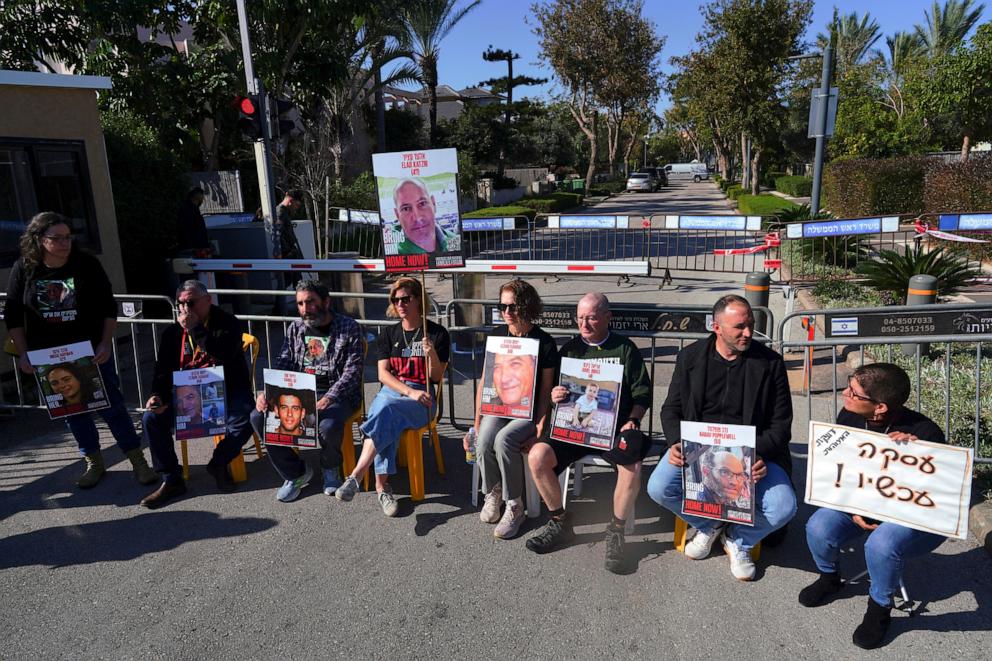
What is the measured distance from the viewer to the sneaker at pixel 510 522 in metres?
4.12

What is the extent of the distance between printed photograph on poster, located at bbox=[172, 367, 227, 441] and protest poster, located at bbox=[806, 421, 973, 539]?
3.66m

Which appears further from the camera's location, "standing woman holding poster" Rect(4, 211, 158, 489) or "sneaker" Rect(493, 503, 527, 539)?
"standing woman holding poster" Rect(4, 211, 158, 489)

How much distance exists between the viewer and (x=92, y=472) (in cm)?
495

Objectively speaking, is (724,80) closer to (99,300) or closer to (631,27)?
(631,27)

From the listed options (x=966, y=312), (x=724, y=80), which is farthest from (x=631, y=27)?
(x=966, y=312)

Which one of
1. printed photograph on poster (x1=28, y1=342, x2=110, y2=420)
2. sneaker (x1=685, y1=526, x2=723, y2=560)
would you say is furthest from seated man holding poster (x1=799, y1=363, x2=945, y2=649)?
printed photograph on poster (x1=28, y1=342, x2=110, y2=420)

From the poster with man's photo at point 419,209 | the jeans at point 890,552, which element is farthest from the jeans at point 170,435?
the jeans at point 890,552

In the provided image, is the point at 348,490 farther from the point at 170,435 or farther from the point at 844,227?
the point at 844,227

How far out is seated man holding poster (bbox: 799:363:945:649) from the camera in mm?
3123

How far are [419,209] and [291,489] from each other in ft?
6.80

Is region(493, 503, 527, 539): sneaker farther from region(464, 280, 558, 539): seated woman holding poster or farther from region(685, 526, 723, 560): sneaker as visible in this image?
region(685, 526, 723, 560): sneaker

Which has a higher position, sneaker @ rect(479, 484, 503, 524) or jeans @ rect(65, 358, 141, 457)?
jeans @ rect(65, 358, 141, 457)

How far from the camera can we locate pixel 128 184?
→ 408 inches

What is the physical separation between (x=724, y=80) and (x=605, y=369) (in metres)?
26.9
